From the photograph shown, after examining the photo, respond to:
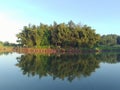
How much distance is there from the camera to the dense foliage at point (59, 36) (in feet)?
200

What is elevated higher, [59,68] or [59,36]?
[59,36]

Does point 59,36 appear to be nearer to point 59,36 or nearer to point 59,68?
point 59,36

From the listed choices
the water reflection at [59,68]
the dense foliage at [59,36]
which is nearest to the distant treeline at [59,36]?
the dense foliage at [59,36]

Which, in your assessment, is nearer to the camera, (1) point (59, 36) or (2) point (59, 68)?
(2) point (59, 68)

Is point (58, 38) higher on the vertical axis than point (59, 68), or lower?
higher

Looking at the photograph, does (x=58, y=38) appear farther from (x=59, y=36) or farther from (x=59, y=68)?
(x=59, y=68)

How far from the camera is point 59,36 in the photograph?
6006 centimetres

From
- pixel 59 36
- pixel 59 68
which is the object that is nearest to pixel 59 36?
pixel 59 36

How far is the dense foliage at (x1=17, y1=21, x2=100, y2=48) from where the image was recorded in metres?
60.8

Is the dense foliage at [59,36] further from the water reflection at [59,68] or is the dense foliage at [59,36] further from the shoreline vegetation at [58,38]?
Answer: the water reflection at [59,68]

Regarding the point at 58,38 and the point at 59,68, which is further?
the point at 58,38

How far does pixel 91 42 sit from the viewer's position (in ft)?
201

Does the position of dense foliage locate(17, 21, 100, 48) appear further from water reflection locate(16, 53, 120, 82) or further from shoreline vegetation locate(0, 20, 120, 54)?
water reflection locate(16, 53, 120, 82)

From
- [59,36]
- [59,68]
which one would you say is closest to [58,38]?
[59,36]
